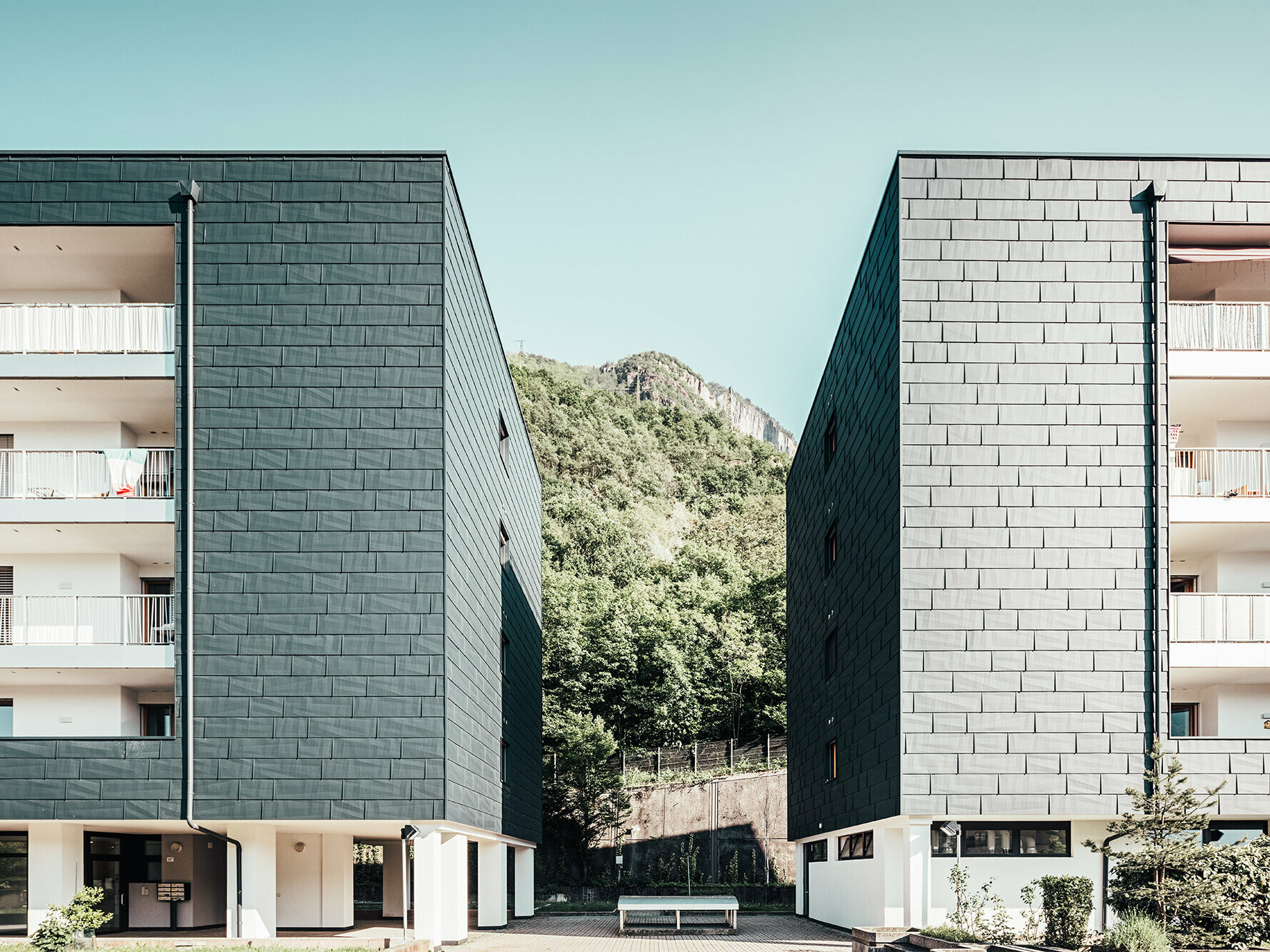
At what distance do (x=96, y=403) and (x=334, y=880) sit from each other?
10.7m

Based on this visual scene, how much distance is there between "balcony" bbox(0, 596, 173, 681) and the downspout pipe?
0.73 metres

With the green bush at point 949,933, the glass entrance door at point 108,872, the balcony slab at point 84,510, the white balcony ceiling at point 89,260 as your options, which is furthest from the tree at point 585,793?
the balcony slab at point 84,510

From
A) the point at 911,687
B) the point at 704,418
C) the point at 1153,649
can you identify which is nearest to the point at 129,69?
the point at 911,687

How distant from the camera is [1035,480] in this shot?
17.2 metres

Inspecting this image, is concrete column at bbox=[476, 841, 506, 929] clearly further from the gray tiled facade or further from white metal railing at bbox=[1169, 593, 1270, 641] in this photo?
white metal railing at bbox=[1169, 593, 1270, 641]

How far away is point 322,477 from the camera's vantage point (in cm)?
1736

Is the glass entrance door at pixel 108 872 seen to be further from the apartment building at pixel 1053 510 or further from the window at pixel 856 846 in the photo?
the window at pixel 856 846

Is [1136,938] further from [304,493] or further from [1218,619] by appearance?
[304,493]

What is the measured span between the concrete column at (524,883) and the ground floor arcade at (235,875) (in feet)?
13.8

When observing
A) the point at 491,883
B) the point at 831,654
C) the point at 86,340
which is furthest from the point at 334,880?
the point at 86,340

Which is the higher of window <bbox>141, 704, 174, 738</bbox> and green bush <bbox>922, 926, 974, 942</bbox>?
window <bbox>141, 704, 174, 738</bbox>

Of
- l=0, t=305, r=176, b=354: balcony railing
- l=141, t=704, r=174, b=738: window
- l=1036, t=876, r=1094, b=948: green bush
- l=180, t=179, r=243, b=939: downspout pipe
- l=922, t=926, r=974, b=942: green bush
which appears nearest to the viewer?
l=922, t=926, r=974, b=942: green bush

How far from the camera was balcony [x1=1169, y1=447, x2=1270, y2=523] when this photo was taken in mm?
17375

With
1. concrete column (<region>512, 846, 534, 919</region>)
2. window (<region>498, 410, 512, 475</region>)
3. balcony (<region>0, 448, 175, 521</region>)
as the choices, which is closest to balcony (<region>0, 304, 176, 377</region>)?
balcony (<region>0, 448, 175, 521</region>)
